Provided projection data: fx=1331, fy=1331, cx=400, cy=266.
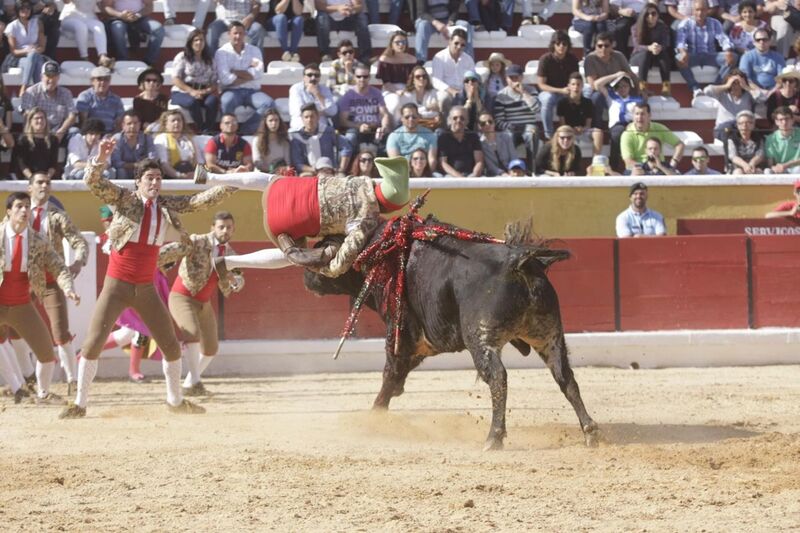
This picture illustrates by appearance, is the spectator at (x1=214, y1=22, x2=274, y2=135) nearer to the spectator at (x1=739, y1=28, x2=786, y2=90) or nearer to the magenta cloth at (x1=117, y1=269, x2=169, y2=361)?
the magenta cloth at (x1=117, y1=269, x2=169, y2=361)

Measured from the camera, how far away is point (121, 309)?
8516 mm

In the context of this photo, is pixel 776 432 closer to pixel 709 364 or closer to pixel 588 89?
pixel 709 364

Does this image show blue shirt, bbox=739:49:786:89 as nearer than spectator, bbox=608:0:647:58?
Yes

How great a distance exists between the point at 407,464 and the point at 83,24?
885 centimetres

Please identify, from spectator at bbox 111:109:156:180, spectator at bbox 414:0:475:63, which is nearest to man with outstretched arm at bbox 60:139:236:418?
spectator at bbox 111:109:156:180

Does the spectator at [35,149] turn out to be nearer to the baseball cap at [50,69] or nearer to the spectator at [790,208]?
the baseball cap at [50,69]

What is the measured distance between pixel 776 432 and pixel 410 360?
221 centimetres

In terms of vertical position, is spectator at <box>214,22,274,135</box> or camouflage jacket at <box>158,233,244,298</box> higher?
spectator at <box>214,22,274,135</box>

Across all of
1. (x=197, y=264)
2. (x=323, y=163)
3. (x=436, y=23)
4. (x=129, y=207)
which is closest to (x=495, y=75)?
(x=436, y=23)

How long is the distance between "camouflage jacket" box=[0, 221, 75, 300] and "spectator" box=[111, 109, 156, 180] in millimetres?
2742

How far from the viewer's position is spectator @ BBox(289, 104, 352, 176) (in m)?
12.5

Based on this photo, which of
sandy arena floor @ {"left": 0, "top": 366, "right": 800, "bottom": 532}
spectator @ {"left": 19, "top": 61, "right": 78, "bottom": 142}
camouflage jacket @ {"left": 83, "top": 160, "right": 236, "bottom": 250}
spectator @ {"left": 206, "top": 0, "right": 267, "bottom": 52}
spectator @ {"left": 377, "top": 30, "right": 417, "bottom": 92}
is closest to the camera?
sandy arena floor @ {"left": 0, "top": 366, "right": 800, "bottom": 532}

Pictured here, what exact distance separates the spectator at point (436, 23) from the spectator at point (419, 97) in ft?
3.31

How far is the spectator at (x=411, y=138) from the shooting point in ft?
41.5
